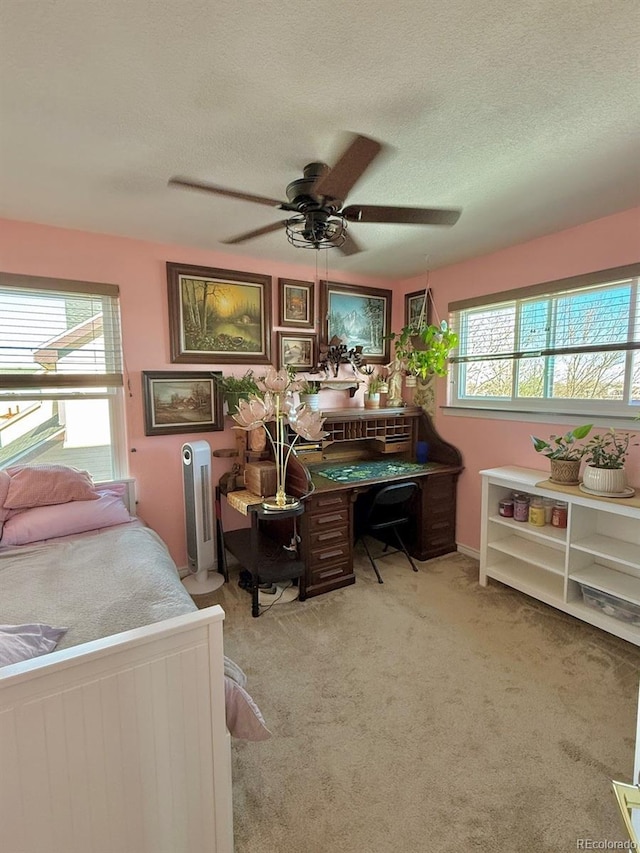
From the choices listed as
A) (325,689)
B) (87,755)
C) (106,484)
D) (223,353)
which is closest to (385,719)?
(325,689)

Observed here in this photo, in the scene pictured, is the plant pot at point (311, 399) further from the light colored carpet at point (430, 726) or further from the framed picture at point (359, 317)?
the light colored carpet at point (430, 726)

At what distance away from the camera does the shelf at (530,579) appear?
2.54 m

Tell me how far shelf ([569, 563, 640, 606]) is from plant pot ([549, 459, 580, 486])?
54 cm

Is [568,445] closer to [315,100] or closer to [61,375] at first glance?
[315,100]

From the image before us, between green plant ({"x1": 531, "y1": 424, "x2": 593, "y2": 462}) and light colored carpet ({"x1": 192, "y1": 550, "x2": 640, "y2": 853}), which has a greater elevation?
green plant ({"x1": 531, "y1": 424, "x2": 593, "y2": 462})

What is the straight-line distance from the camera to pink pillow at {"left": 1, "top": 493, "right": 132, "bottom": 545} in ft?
7.20

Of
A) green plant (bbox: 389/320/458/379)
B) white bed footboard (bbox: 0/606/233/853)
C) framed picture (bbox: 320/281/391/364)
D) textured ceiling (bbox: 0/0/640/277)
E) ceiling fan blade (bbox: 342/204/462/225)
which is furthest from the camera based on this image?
framed picture (bbox: 320/281/391/364)

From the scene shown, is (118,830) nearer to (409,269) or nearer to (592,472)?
(592,472)

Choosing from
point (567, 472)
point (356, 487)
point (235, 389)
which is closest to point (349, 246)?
point (235, 389)

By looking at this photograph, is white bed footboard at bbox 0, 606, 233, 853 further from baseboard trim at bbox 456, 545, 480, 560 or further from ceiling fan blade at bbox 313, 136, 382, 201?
baseboard trim at bbox 456, 545, 480, 560

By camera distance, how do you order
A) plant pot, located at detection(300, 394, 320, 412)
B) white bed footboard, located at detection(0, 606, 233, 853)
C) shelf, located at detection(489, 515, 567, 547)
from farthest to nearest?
plant pot, located at detection(300, 394, 320, 412) < shelf, located at detection(489, 515, 567, 547) < white bed footboard, located at detection(0, 606, 233, 853)

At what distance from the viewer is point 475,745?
1657 mm

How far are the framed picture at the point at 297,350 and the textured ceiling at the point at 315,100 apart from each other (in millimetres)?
1214

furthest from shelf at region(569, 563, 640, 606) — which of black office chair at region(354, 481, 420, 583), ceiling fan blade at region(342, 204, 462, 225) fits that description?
ceiling fan blade at region(342, 204, 462, 225)
